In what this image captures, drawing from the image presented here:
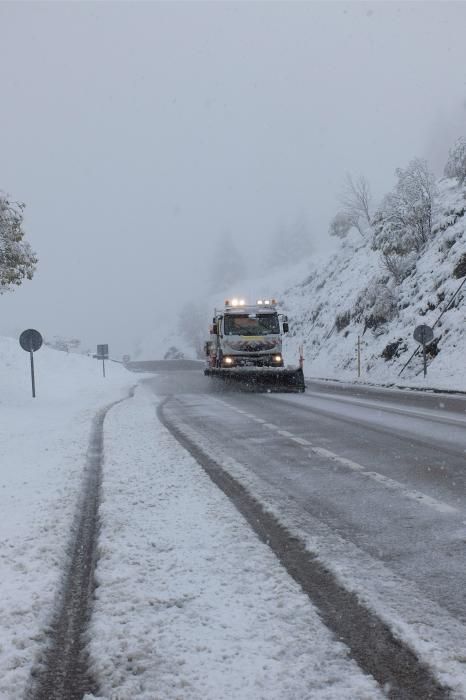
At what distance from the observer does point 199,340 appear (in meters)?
114

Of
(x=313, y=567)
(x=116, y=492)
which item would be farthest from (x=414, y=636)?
(x=116, y=492)

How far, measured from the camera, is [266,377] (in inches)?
797

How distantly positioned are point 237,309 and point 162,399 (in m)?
6.60

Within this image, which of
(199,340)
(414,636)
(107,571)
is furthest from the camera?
(199,340)

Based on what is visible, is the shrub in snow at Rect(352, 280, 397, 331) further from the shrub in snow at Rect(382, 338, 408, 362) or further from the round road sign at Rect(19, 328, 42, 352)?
the round road sign at Rect(19, 328, 42, 352)

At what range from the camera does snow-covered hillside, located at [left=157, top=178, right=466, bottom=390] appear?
77.6 feet

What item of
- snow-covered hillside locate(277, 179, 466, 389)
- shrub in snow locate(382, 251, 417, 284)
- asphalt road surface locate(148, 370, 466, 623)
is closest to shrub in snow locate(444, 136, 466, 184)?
snow-covered hillside locate(277, 179, 466, 389)

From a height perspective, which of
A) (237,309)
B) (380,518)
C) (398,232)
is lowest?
(380,518)

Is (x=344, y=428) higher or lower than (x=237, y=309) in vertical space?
lower

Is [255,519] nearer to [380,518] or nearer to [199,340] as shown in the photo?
[380,518]

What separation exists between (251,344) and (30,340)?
25.6 ft

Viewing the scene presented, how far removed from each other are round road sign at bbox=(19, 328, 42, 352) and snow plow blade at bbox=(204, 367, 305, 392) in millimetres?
6786

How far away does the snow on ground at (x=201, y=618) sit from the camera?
2.14 metres

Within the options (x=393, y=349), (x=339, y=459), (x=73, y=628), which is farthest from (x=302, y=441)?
(x=393, y=349)
